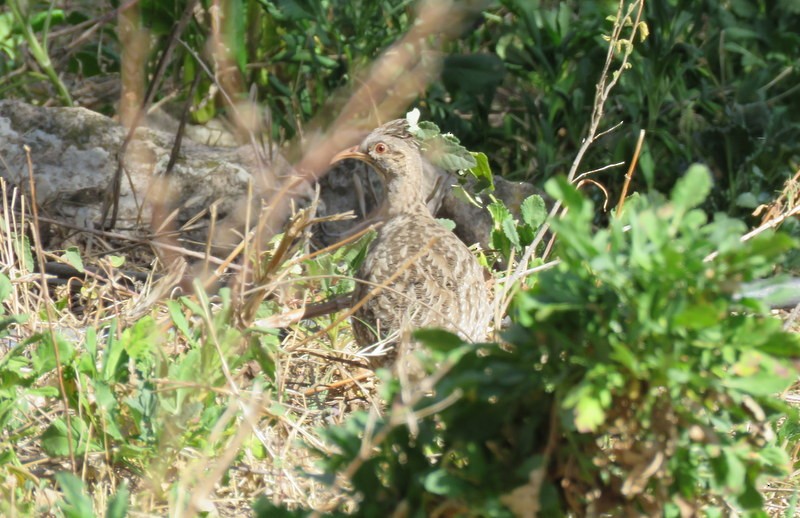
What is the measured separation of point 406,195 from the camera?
19.4 ft

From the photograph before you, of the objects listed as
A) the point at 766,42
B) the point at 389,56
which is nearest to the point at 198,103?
the point at 389,56

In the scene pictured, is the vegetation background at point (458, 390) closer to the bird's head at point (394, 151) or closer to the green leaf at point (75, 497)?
the green leaf at point (75, 497)

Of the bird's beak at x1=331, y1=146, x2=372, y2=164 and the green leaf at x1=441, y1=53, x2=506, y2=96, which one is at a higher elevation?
the bird's beak at x1=331, y1=146, x2=372, y2=164

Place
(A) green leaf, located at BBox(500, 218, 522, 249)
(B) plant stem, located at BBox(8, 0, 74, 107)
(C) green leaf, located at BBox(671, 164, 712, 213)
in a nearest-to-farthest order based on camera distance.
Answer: (C) green leaf, located at BBox(671, 164, 712, 213)
(A) green leaf, located at BBox(500, 218, 522, 249)
(B) plant stem, located at BBox(8, 0, 74, 107)

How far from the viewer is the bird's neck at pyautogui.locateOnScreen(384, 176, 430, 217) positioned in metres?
5.91

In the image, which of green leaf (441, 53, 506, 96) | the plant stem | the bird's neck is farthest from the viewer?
green leaf (441, 53, 506, 96)

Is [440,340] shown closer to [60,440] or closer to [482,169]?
[60,440]

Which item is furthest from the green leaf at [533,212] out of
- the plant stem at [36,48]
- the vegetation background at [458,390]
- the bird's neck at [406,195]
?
the plant stem at [36,48]

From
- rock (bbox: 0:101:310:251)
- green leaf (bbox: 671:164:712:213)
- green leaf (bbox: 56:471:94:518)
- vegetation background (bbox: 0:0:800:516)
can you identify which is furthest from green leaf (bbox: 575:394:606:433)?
rock (bbox: 0:101:310:251)

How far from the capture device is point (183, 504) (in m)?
2.89

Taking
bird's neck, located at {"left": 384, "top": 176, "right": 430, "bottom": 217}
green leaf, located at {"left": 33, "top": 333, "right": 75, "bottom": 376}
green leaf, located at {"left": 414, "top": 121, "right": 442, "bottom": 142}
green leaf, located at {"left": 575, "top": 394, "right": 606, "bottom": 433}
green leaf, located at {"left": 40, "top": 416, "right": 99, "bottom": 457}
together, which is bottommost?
bird's neck, located at {"left": 384, "top": 176, "right": 430, "bottom": 217}

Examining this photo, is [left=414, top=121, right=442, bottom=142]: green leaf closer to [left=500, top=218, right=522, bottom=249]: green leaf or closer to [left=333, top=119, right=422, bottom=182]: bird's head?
[left=500, top=218, right=522, bottom=249]: green leaf

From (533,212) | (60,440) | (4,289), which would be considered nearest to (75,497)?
(60,440)

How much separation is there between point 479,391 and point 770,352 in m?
0.59
